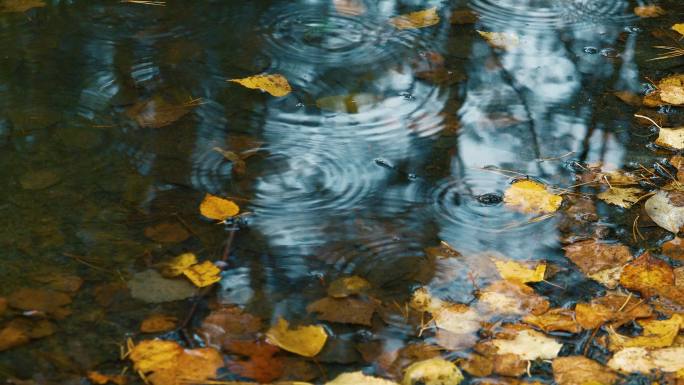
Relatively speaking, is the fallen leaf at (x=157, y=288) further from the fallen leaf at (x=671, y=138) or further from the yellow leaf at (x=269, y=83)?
the fallen leaf at (x=671, y=138)

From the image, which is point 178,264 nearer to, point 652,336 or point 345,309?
point 345,309

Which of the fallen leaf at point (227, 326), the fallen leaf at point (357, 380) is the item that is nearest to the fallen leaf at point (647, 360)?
the fallen leaf at point (357, 380)

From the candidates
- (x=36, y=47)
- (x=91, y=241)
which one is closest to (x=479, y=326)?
(x=91, y=241)

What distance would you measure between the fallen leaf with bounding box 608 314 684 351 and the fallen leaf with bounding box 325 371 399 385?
48 cm

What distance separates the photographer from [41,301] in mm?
1655

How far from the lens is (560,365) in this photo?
5.06 feet

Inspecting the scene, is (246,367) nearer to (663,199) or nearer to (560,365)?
(560,365)

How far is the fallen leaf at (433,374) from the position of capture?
4.91 feet

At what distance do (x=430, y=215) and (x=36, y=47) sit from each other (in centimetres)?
147

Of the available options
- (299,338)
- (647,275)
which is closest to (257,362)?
(299,338)

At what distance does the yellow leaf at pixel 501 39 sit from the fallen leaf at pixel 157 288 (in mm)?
1499

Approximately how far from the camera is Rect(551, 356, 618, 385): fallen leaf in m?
1.51

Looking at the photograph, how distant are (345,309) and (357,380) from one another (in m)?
0.20

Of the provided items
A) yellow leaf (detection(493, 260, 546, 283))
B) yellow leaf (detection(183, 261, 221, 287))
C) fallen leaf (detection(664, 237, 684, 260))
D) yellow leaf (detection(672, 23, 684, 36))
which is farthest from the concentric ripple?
yellow leaf (detection(183, 261, 221, 287))
